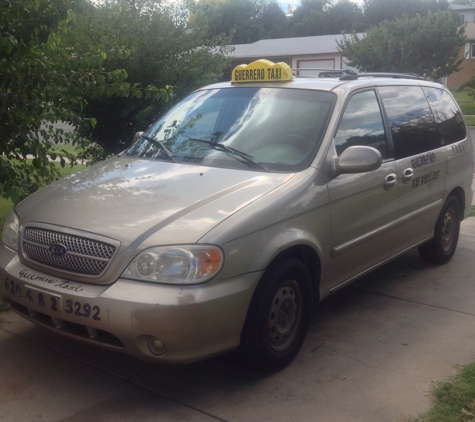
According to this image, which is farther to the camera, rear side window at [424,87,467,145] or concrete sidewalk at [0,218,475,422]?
rear side window at [424,87,467,145]

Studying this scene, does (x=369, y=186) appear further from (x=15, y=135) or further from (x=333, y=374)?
(x=15, y=135)

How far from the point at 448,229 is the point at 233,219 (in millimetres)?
3485

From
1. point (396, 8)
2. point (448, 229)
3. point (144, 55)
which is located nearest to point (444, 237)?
point (448, 229)

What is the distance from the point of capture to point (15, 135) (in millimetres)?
5500

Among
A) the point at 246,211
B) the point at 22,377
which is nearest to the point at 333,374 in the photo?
the point at 246,211

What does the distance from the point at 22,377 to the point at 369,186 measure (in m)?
2.71

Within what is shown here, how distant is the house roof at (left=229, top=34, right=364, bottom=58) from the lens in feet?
126

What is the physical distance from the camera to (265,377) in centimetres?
384

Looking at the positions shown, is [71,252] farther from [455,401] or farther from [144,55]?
[144,55]

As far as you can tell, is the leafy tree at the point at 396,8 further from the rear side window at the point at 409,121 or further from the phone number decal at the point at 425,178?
the phone number decal at the point at 425,178

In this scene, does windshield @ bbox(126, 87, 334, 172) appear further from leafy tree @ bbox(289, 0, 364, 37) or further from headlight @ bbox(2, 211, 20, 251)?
leafy tree @ bbox(289, 0, 364, 37)

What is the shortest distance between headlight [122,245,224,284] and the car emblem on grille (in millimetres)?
444

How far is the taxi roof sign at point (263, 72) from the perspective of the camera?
16.0ft

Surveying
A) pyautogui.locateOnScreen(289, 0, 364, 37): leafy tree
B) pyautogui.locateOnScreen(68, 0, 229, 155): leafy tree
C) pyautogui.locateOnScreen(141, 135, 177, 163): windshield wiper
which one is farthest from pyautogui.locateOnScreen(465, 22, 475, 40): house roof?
pyautogui.locateOnScreen(141, 135, 177, 163): windshield wiper
